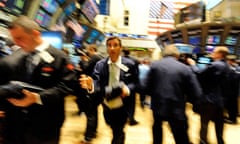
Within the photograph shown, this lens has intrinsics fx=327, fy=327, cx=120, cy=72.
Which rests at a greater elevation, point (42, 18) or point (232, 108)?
point (42, 18)

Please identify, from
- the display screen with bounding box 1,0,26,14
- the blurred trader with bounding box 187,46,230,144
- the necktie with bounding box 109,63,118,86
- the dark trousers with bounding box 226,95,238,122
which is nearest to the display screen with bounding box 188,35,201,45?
the dark trousers with bounding box 226,95,238,122

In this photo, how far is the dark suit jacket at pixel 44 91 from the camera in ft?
6.69

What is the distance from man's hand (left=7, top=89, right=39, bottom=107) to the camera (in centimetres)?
192

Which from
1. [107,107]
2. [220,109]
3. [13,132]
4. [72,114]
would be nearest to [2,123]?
[13,132]

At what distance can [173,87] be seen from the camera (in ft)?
11.4

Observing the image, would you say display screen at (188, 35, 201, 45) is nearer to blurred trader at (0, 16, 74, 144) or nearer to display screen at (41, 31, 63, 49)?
display screen at (41, 31, 63, 49)

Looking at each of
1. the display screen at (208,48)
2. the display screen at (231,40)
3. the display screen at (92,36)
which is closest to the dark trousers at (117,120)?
the display screen at (231,40)

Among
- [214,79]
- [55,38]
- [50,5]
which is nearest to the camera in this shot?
[214,79]

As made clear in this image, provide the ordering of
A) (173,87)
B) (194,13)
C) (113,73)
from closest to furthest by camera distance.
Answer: (113,73) → (173,87) → (194,13)

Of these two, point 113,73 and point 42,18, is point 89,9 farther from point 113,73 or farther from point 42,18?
point 113,73

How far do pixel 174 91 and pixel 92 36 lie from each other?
44.2 feet

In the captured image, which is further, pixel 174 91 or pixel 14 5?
pixel 14 5

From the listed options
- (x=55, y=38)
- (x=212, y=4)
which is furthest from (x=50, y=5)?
(x=212, y=4)

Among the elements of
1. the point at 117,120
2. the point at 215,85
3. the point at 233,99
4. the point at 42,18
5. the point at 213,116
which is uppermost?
the point at 42,18
